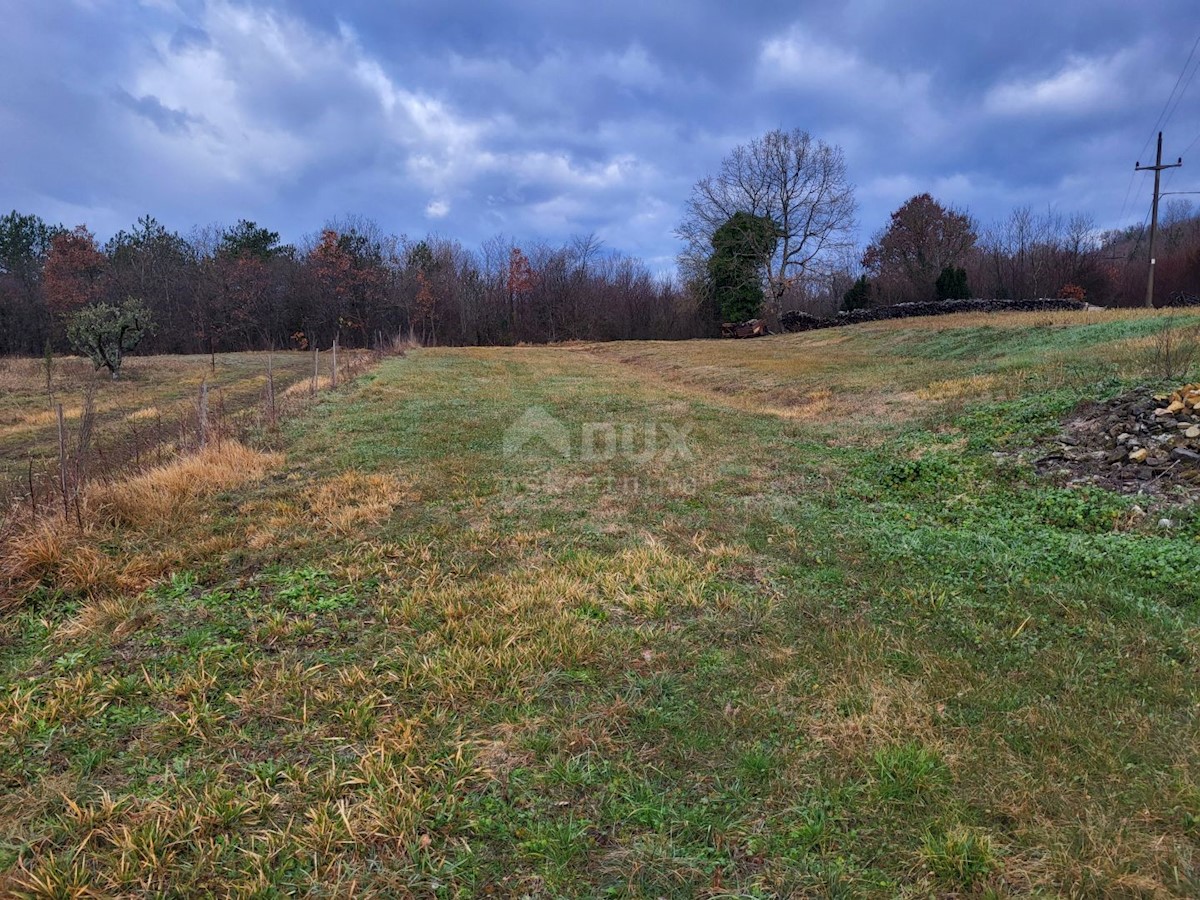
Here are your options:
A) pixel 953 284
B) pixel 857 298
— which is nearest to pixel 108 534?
pixel 953 284

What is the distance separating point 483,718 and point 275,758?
0.76m

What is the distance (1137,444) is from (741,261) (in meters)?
32.7

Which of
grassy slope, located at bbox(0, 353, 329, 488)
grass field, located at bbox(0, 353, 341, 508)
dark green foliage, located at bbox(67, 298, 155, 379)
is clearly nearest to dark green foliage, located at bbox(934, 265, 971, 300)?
grass field, located at bbox(0, 353, 341, 508)

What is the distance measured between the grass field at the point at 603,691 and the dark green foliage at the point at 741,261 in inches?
1262

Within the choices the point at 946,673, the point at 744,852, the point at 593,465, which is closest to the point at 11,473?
the point at 593,465

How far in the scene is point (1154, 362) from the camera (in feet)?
24.0

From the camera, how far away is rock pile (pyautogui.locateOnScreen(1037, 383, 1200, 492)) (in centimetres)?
481

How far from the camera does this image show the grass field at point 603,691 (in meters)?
1.76

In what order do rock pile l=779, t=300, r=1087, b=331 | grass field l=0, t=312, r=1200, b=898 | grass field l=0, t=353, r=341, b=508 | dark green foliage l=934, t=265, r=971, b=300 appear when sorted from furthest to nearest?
dark green foliage l=934, t=265, r=971, b=300
rock pile l=779, t=300, r=1087, b=331
grass field l=0, t=353, r=341, b=508
grass field l=0, t=312, r=1200, b=898

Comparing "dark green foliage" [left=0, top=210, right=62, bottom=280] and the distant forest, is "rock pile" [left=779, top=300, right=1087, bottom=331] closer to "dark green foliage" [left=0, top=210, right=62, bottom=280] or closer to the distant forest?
the distant forest

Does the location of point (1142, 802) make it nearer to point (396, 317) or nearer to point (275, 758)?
point (275, 758)

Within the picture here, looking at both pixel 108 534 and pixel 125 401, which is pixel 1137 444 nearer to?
pixel 108 534

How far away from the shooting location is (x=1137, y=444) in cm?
522

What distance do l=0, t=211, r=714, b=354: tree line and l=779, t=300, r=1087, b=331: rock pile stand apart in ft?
31.1
